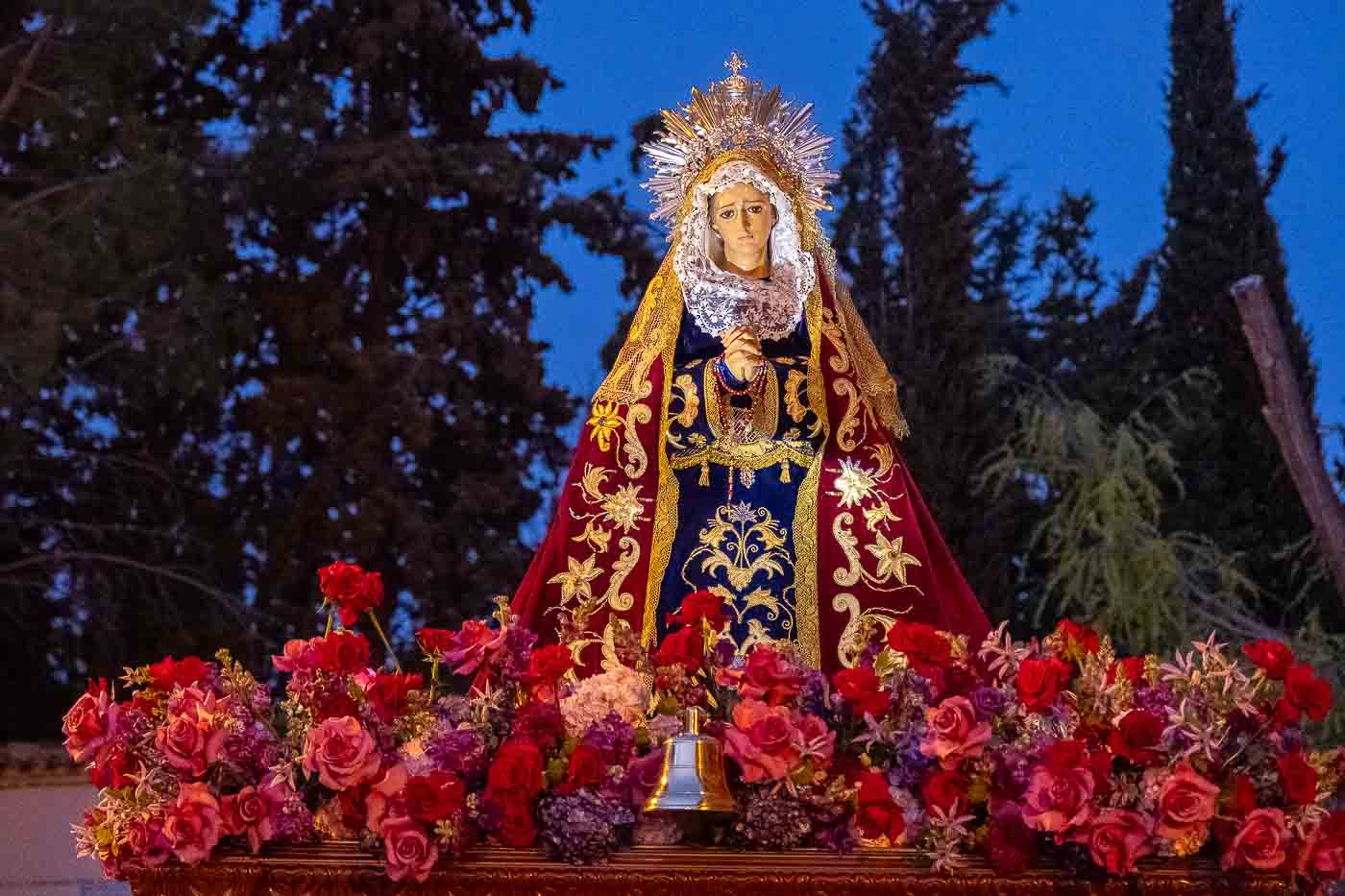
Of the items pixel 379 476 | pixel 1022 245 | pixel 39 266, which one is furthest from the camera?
pixel 1022 245

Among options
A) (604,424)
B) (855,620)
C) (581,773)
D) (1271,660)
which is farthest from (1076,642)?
(604,424)

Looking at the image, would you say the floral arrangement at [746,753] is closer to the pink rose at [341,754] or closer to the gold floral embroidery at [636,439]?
the pink rose at [341,754]

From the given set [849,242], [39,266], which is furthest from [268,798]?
[849,242]

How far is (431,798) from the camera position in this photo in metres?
3.92

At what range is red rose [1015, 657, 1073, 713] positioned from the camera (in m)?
3.97

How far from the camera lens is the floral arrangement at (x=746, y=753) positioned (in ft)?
13.0

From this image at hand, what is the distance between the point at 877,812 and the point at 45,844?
786 cm

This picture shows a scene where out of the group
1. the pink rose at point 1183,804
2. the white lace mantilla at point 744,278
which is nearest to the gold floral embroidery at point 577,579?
the white lace mantilla at point 744,278

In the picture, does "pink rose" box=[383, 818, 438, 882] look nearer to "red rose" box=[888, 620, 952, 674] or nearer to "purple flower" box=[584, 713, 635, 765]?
"purple flower" box=[584, 713, 635, 765]

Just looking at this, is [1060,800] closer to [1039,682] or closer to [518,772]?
[1039,682]

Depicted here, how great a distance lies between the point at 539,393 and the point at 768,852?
37.4 feet

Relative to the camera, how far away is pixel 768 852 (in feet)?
13.1

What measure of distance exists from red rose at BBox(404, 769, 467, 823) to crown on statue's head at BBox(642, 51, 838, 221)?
2.98 m

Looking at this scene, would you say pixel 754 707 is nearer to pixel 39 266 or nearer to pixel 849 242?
pixel 39 266
